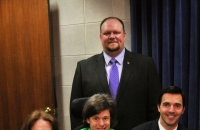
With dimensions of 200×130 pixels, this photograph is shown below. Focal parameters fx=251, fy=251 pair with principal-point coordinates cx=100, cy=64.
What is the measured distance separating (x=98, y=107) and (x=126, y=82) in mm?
372

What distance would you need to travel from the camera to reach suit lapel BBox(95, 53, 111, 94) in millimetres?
1990

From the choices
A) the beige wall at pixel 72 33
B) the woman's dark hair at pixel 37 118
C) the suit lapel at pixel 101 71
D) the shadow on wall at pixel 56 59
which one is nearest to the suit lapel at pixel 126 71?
the suit lapel at pixel 101 71

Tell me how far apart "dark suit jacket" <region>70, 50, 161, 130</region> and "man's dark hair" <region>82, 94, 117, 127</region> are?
0.18 meters

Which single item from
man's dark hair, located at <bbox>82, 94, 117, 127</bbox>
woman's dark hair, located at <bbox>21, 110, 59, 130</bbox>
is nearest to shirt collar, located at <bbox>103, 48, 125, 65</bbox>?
man's dark hair, located at <bbox>82, 94, 117, 127</bbox>

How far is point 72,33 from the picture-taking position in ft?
9.00

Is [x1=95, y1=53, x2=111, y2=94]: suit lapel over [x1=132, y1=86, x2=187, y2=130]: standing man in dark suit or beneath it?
over

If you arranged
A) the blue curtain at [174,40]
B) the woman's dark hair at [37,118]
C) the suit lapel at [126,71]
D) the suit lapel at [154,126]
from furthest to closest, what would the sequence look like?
1. the blue curtain at [174,40]
2. the suit lapel at [126,71]
3. the suit lapel at [154,126]
4. the woman's dark hair at [37,118]

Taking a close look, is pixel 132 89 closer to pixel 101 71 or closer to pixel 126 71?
pixel 126 71

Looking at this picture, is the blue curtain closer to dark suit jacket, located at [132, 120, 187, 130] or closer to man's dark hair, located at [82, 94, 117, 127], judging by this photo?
dark suit jacket, located at [132, 120, 187, 130]

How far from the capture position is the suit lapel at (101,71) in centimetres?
199

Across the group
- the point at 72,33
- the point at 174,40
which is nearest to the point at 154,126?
the point at 174,40

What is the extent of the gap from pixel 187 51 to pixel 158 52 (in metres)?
0.26

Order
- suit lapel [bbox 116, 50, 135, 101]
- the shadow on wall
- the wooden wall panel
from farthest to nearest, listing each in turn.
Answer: the shadow on wall, the wooden wall panel, suit lapel [bbox 116, 50, 135, 101]

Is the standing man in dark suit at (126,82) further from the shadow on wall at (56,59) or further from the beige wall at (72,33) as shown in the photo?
the shadow on wall at (56,59)
